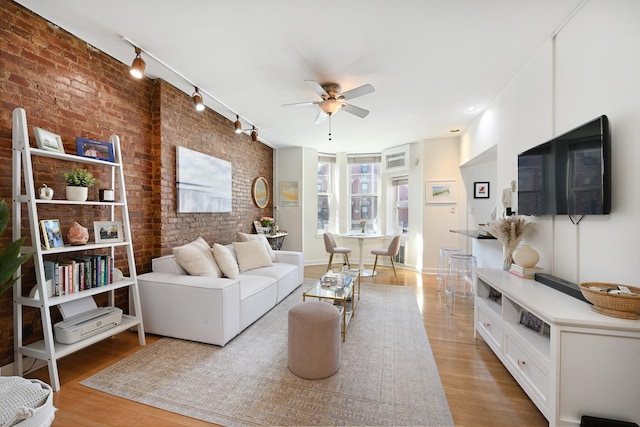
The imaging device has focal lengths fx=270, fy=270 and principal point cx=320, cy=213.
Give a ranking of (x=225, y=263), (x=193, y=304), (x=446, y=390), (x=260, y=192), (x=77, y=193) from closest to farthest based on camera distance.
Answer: (x=446, y=390) < (x=77, y=193) < (x=193, y=304) < (x=225, y=263) < (x=260, y=192)

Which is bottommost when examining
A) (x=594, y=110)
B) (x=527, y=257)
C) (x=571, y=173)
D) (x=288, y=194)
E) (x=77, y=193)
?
(x=527, y=257)

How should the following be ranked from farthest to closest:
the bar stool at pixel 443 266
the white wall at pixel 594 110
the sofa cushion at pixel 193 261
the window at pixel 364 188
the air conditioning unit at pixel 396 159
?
the window at pixel 364 188, the air conditioning unit at pixel 396 159, the bar stool at pixel 443 266, the sofa cushion at pixel 193 261, the white wall at pixel 594 110

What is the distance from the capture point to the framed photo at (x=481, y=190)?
4648 mm

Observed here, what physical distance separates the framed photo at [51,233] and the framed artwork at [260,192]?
10.8ft

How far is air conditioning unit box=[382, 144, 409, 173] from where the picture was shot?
5.56m

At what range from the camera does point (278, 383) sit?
1.91 m

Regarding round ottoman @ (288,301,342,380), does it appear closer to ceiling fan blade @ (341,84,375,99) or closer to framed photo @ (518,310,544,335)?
framed photo @ (518,310,544,335)

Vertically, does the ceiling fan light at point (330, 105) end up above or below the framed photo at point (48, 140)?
above

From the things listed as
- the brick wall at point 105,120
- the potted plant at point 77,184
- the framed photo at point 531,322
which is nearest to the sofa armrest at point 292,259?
the brick wall at point 105,120

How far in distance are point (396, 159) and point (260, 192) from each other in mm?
2948

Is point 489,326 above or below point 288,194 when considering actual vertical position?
below

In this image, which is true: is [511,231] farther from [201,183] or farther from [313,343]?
[201,183]

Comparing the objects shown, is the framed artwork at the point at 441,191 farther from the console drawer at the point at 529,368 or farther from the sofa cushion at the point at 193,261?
the sofa cushion at the point at 193,261

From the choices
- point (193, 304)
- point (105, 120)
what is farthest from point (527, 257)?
point (105, 120)
